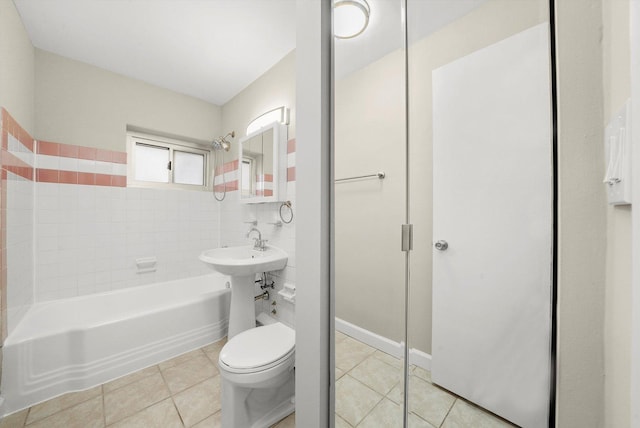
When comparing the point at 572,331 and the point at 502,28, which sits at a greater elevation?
the point at 502,28

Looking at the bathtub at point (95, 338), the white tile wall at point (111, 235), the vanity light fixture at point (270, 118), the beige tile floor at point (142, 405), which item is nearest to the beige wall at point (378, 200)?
the beige tile floor at point (142, 405)

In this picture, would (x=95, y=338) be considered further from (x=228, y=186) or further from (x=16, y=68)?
(x=16, y=68)

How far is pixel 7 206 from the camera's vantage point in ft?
4.74

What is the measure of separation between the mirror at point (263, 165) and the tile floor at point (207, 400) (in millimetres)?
1386

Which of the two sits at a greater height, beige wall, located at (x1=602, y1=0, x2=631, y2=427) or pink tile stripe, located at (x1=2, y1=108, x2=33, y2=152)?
pink tile stripe, located at (x1=2, y1=108, x2=33, y2=152)

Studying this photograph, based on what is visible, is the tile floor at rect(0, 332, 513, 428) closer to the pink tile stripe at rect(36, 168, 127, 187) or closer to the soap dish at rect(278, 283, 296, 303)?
the soap dish at rect(278, 283, 296, 303)

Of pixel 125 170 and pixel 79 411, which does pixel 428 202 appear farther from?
pixel 125 170

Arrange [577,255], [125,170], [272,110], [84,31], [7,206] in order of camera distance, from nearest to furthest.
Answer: [577,255] < [7,206] < [84,31] < [272,110] < [125,170]

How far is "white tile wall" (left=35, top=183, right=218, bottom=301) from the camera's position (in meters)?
1.95

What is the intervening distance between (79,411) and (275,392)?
1.12 metres

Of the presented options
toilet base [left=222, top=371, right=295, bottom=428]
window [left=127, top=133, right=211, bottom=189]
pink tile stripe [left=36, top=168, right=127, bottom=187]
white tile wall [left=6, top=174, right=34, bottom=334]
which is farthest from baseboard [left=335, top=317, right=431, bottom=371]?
window [left=127, top=133, right=211, bottom=189]

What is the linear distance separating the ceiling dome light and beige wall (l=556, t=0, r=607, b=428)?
402mm

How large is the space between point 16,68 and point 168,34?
97 cm

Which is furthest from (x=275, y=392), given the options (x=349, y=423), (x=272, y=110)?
(x=272, y=110)
